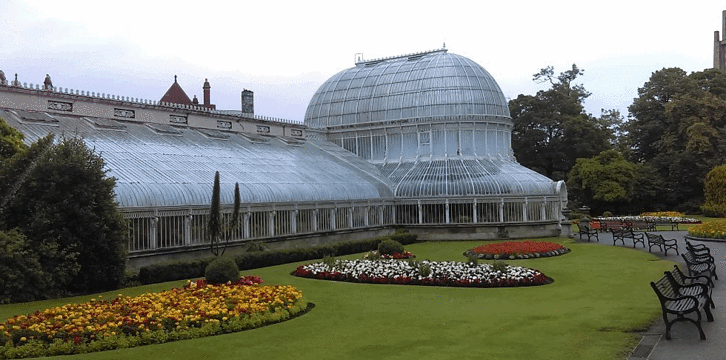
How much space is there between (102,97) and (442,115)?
81.7 ft

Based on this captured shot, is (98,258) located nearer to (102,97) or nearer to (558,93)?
(102,97)

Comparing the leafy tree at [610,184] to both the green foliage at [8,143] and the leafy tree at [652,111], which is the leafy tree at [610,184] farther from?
the green foliage at [8,143]

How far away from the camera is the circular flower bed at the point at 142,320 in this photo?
43.4ft

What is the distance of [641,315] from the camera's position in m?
15.9

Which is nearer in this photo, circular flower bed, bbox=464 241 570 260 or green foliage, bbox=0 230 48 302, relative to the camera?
green foliage, bbox=0 230 48 302

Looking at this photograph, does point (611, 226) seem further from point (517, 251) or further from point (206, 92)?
point (206, 92)

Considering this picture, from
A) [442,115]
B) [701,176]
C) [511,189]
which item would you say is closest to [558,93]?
[701,176]

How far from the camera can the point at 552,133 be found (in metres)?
74.6

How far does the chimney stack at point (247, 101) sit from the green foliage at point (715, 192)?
41621 mm

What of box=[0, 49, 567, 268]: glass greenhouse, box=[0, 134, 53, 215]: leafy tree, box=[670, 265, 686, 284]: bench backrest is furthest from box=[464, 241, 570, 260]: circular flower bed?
box=[0, 134, 53, 215]: leafy tree

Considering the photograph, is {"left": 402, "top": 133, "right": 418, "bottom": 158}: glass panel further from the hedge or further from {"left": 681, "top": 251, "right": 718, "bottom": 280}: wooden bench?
{"left": 681, "top": 251, "right": 718, "bottom": 280}: wooden bench

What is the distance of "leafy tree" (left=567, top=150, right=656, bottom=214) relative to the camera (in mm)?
63031

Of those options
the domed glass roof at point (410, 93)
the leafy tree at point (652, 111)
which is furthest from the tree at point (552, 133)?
the domed glass roof at point (410, 93)

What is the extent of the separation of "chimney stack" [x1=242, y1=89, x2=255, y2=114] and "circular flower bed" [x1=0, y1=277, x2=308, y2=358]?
103 feet
